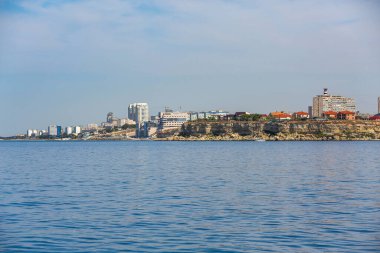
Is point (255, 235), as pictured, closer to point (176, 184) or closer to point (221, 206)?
point (221, 206)

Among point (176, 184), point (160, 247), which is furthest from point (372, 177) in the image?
point (160, 247)

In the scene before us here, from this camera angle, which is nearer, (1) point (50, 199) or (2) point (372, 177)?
(1) point (50, 199)

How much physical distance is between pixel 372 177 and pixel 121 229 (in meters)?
24.9

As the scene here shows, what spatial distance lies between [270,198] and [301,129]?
6884 inches

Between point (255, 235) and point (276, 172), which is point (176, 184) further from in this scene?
point (255, 235)

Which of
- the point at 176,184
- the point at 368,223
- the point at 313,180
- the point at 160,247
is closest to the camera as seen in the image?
the point at 160,247

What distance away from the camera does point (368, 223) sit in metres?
20.4

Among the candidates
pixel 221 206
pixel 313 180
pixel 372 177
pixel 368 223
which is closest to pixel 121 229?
pixel 221 206

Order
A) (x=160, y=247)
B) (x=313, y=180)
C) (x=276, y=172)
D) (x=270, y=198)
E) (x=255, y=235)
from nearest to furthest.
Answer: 1. (x=160, y=247)
2. (x=255, y=235)
3. (x=270, y=198)
4. (x=313, y=180)
5. (x=276, y=172)

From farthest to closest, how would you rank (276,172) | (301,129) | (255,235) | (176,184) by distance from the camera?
1. (301,129)
2. (276,172)
3. (176,184)
4. (255,235)

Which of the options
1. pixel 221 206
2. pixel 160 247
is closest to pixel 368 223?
pixel 221 206

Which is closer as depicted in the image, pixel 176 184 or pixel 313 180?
pixel 176 184

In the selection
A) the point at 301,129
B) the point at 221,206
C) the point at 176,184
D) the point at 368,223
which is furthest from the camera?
the point at 301,129

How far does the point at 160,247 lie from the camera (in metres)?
16.8
